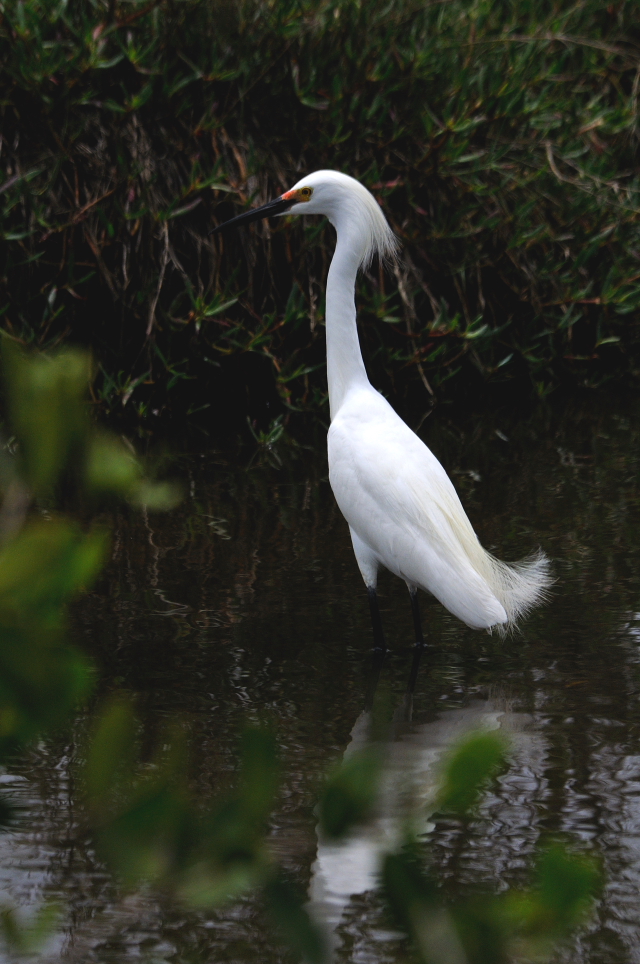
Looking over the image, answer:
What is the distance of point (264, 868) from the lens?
2.08ft

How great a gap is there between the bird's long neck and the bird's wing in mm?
229

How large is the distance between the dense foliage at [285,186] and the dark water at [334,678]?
88cm

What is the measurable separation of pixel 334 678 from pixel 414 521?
52 centimetres

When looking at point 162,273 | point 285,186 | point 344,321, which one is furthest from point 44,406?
point 285,186

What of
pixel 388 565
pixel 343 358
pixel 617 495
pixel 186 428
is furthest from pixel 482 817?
pixel 186 428

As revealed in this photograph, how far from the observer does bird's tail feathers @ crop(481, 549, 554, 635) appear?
343cm

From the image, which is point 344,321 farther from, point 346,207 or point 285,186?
point 285,186

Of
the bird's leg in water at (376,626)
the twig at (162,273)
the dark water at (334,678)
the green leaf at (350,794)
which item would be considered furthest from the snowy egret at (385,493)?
the green leaf at (350,794)

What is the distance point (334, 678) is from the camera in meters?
3.25

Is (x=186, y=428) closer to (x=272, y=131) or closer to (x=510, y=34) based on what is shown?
(x=272, y=131)

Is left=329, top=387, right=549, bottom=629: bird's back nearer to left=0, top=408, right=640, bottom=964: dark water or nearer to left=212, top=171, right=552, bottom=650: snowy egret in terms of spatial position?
left=212, top=171, right=552, bottom=650: snowy egret

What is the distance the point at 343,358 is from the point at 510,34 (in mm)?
3395

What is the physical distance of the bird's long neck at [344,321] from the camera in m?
3.87

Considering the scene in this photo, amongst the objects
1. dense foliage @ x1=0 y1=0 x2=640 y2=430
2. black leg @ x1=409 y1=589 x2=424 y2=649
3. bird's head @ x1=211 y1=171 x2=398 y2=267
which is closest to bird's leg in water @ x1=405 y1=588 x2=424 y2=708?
black leg @ x1=409 y1=589 x2=424 y2=649
